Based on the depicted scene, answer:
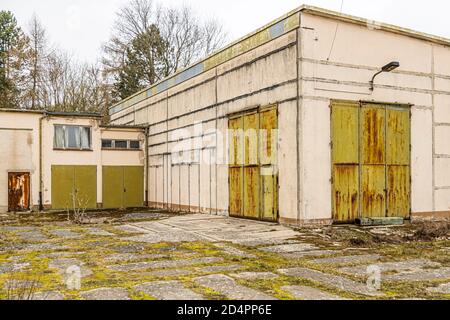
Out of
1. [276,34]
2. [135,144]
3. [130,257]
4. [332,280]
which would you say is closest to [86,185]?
[135,144]

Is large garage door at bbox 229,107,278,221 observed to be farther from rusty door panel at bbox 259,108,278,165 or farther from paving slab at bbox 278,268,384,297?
paving slab at bbox 278,268,384,297

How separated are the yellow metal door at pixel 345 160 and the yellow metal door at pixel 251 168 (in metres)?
2.30

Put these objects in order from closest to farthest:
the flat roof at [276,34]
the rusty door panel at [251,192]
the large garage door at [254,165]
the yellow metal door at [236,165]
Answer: the flat roof at [276,34] < the large garage door at [254,165] < the rusty door panel at [251,192] < the yellow metal door at [236,165]

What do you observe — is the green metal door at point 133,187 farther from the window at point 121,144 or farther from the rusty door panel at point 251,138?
the rusty door panel at point 251,138

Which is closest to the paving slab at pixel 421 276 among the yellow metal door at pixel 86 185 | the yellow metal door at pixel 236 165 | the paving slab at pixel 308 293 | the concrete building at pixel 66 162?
the paving slab at pixel 308 293

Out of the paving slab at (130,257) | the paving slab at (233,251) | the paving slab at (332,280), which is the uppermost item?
the paving slab at (332,280)

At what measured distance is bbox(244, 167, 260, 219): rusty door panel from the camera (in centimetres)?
1236

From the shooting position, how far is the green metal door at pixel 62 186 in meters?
18.5

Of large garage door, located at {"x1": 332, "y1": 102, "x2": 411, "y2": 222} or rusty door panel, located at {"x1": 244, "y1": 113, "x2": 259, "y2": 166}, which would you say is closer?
large garage door, located at {"x1": 332, "y1": 102, "x2": 411, "y2": 222}

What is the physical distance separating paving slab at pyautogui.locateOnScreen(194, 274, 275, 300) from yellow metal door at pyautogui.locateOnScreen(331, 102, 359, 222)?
6.00 meters

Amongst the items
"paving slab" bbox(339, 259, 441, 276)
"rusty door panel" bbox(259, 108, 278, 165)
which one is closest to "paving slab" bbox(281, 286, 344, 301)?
"paving slab" bbox(339, 259, 441, 276)

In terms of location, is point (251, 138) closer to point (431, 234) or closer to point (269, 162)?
point (269, 162)

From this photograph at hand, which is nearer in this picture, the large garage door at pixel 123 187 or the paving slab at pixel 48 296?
the paving slab at pixel 48 296
